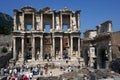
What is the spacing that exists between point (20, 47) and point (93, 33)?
12.1 meters

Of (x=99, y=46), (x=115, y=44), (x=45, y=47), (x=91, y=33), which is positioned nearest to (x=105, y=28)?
(x=99, y=46)

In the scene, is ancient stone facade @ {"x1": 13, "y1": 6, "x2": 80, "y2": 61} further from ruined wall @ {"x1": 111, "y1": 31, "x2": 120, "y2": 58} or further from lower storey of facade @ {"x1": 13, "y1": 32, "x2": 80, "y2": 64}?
ruined wall @ {"x1": 111, "y1": 31, "x2": 120, "y2": 58}

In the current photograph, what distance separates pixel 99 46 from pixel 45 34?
8.12 metres

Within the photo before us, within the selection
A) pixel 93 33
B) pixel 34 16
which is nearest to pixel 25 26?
pixel 34 16

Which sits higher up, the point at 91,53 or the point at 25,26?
the point at 25,26

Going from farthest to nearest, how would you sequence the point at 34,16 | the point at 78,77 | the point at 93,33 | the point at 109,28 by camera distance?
the point at 93,33 → the point at 34,16 → the point at 109,28 → the point at 78,77

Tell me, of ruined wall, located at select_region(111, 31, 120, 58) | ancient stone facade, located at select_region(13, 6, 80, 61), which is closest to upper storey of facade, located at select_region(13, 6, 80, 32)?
ancient stone facade, located at select_region(13, 6, 80, 61)

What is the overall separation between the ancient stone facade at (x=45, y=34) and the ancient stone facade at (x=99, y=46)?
2982 mm

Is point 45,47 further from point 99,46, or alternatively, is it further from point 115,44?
point 115,44

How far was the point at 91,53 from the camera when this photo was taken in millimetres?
42625

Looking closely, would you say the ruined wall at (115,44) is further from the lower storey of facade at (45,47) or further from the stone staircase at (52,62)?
the lower storey of facade at (45,47)

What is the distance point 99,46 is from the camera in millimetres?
37219

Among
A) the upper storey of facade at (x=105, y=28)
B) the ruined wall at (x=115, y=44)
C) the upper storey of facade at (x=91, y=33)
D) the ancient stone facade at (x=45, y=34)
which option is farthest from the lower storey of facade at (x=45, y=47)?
the ruined wall at (x=115, y=44)

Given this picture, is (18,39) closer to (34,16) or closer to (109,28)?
(34,16)
